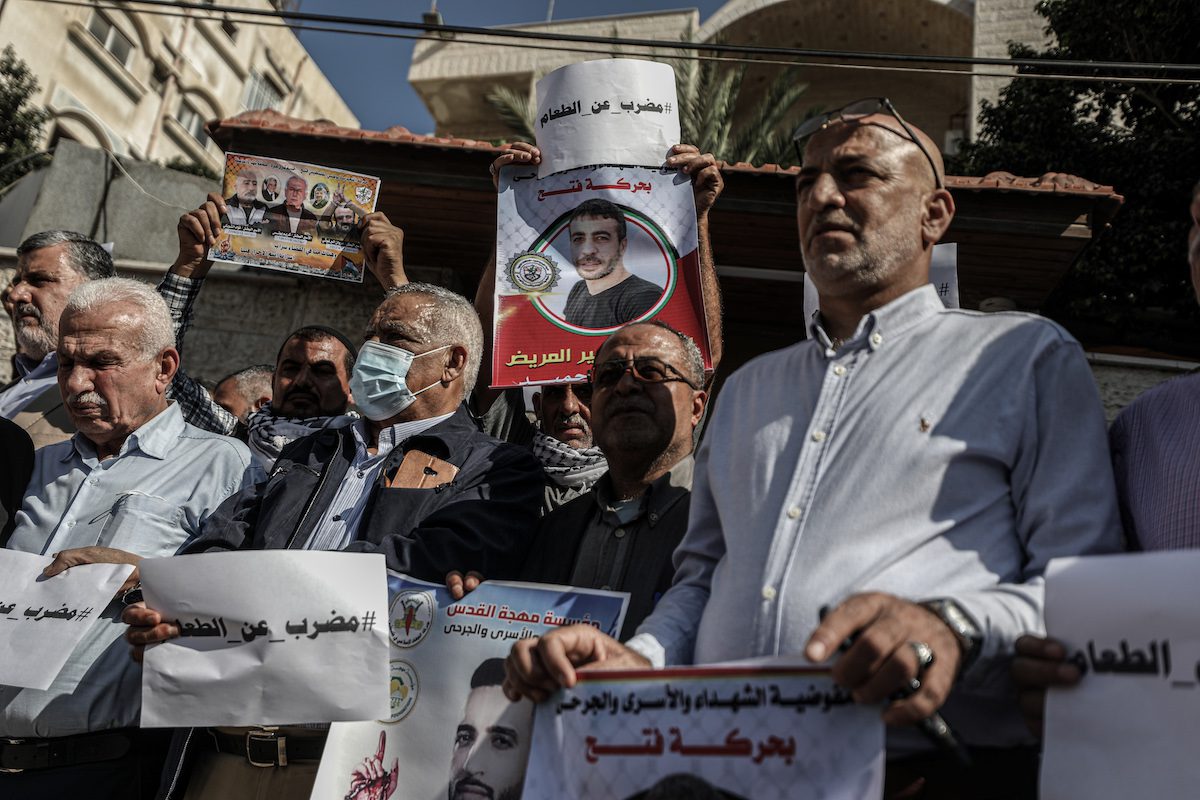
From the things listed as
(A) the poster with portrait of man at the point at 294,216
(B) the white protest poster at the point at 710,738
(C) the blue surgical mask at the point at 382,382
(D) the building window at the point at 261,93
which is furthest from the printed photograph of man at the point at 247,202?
(D) the building window at the point at 261,93

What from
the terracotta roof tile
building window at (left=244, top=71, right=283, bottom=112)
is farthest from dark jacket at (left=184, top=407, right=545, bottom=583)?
building window at (left=244, top=71, right=283, bottom=112)

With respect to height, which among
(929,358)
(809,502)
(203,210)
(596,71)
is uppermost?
(596,71)

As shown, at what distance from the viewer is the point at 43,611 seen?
8.90 ft

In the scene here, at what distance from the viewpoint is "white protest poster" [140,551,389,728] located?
2.30 m

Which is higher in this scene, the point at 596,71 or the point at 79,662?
the point at 596,71

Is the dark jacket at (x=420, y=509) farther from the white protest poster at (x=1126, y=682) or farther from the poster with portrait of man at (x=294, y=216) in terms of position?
the white protest poster at (x=1126, y=682)

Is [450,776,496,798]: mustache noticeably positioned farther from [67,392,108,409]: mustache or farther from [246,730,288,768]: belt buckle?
[67,392,108,409]: mustache

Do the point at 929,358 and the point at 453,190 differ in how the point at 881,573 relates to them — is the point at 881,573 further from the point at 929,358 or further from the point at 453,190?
the point at 453,190

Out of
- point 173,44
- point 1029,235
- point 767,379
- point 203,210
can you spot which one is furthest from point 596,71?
point 173,44

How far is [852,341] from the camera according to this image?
1996 mm

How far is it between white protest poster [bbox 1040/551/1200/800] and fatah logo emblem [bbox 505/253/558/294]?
8.93 feet

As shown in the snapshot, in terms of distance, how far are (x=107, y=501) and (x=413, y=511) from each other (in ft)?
3.63

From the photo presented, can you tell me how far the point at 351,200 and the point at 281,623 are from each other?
2.56 m

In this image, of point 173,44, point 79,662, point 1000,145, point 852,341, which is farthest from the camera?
point 173,44
